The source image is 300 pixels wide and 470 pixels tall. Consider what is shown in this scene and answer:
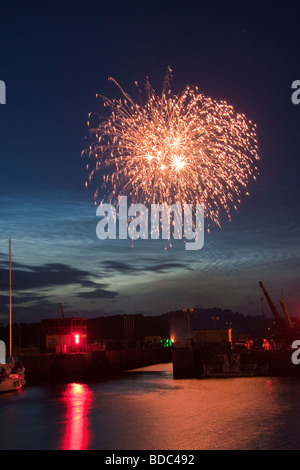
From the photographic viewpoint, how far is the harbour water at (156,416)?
1151 inches

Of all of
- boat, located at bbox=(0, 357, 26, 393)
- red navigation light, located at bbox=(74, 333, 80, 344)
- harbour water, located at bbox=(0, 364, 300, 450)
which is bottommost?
harbour water, located at bbox=(0, 364, 300, 450)

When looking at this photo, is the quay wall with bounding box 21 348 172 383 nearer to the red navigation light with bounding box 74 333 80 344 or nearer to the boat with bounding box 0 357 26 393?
the red navigation light with bounding box 74 333 80 344

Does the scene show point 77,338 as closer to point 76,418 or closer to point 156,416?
point 76,418

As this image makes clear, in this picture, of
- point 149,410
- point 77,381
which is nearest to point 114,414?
point 149,410

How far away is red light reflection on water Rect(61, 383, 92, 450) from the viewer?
29203mm

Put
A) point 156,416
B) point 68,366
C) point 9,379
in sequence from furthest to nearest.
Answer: point 68,366
point 9,379
point 156,416

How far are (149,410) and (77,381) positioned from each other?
25.1 meters

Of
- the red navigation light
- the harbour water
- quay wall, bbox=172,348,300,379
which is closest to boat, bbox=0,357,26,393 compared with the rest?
the harbour water

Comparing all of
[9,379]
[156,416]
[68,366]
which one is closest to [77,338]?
[68,366]

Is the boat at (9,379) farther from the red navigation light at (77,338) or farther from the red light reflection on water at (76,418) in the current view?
the red navigation light at (77,338)

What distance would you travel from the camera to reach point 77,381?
207 ft

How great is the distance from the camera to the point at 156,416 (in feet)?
122

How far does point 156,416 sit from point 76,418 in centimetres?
561
